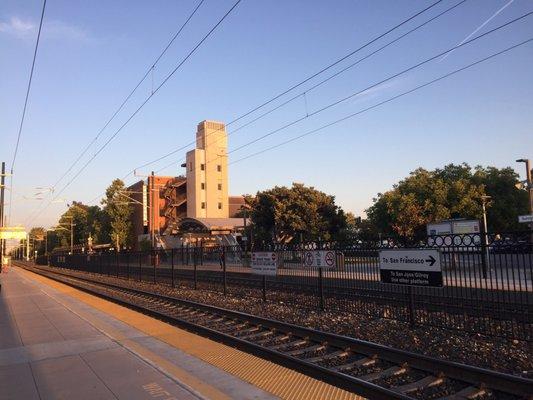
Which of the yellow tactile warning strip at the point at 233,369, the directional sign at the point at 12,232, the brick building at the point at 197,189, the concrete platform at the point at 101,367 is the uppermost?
the brick building at the point at 197,189

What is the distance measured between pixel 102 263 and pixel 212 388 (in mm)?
36016

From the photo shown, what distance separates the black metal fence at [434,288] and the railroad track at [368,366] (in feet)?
8.39

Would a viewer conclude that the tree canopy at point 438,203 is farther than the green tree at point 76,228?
No

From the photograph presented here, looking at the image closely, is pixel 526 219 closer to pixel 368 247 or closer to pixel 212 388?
pixel 368 247

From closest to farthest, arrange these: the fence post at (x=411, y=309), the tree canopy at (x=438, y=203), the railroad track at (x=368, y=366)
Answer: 1. the railroad track at (x=368, y=366)
2. the fence post at (x=411, y=309)
3. the tree canopy at (x=438, y=203)

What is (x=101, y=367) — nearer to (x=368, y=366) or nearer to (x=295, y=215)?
(x=368, y=366)

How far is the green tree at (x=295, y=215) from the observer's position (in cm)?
4612

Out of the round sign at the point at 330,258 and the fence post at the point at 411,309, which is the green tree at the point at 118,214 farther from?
the fence post at the point at 411,309

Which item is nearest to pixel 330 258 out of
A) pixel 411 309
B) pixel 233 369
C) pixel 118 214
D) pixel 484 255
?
pixel 411 309

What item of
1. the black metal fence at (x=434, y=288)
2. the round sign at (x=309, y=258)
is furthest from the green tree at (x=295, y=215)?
the round sign at (x=309, y=258)

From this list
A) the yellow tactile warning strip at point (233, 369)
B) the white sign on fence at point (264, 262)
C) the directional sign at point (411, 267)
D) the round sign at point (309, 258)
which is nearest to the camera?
the yellow tactile warning strip at point (233, 369)

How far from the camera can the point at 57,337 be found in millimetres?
10625

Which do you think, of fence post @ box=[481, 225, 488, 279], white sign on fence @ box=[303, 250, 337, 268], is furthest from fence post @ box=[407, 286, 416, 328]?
white sign on fence @ box=[303, 250, 337, 268]

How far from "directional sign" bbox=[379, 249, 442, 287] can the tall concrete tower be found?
66.4 m
